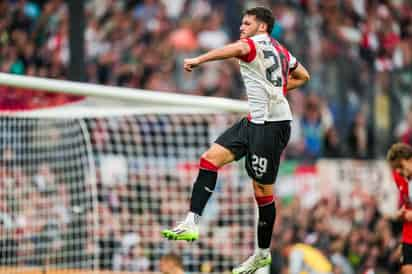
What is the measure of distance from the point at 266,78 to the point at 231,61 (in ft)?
27.3

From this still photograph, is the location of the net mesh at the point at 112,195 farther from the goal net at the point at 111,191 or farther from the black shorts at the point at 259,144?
the black shorts at the point at 259,144

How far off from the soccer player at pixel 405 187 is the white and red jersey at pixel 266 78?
1564 mm

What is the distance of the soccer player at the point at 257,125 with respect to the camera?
9.73m

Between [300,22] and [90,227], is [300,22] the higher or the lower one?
the higher one

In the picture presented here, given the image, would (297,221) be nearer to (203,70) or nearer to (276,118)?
(203,70)

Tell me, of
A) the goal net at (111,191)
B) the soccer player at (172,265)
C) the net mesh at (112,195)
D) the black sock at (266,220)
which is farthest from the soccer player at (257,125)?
the net mesh at (112,195)

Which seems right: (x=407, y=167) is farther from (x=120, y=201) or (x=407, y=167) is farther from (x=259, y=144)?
(x=120, y=201)

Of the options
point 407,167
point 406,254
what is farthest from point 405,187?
point 406,254

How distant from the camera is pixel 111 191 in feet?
48.4

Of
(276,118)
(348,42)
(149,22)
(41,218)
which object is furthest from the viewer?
(348,42)

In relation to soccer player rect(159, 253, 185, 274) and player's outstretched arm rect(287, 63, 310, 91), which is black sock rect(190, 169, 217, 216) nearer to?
player's outstretched arm rect(287, 63, 310, 91)

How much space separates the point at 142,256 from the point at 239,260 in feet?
3.93

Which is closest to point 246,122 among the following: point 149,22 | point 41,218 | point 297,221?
point 41,218

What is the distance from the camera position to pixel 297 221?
1683 cm
